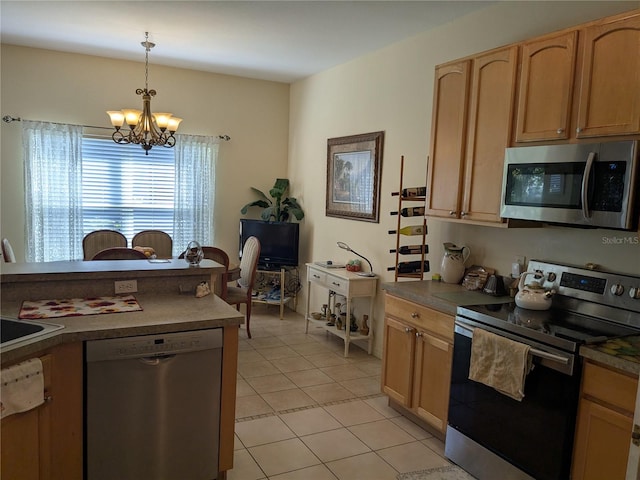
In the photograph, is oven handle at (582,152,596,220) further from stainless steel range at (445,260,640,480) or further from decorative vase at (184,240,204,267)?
decorative vase at (184,240,204,267)

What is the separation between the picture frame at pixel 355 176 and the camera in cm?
442

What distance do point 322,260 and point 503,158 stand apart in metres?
2.94

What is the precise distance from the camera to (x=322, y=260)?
539 centimetres

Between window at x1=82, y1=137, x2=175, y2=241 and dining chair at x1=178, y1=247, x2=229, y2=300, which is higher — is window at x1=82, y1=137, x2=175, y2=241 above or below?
above

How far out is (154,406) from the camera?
2.14 m

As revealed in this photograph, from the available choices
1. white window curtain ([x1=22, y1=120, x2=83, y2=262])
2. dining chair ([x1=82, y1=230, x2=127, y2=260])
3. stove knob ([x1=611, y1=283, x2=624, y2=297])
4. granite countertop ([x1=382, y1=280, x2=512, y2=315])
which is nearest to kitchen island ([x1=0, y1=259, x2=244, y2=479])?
granite countertop ([x1=382, y1=280, x2=512, y2=315])

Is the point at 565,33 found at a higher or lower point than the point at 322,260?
higher

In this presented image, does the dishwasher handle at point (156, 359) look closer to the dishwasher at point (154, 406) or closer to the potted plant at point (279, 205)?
the dishwasher at point (154, 406)

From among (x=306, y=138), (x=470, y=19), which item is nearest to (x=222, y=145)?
(x=306, y=138)

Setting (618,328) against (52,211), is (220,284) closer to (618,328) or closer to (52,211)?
(52,211)

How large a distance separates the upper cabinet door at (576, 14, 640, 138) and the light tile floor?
1942mm

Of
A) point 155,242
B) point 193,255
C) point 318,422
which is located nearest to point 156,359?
point 193,255

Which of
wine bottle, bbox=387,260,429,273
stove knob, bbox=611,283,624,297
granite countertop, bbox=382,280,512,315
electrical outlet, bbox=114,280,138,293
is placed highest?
stove knob, bbox=611,283,624,297

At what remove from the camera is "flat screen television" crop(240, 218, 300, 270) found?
5531mm
